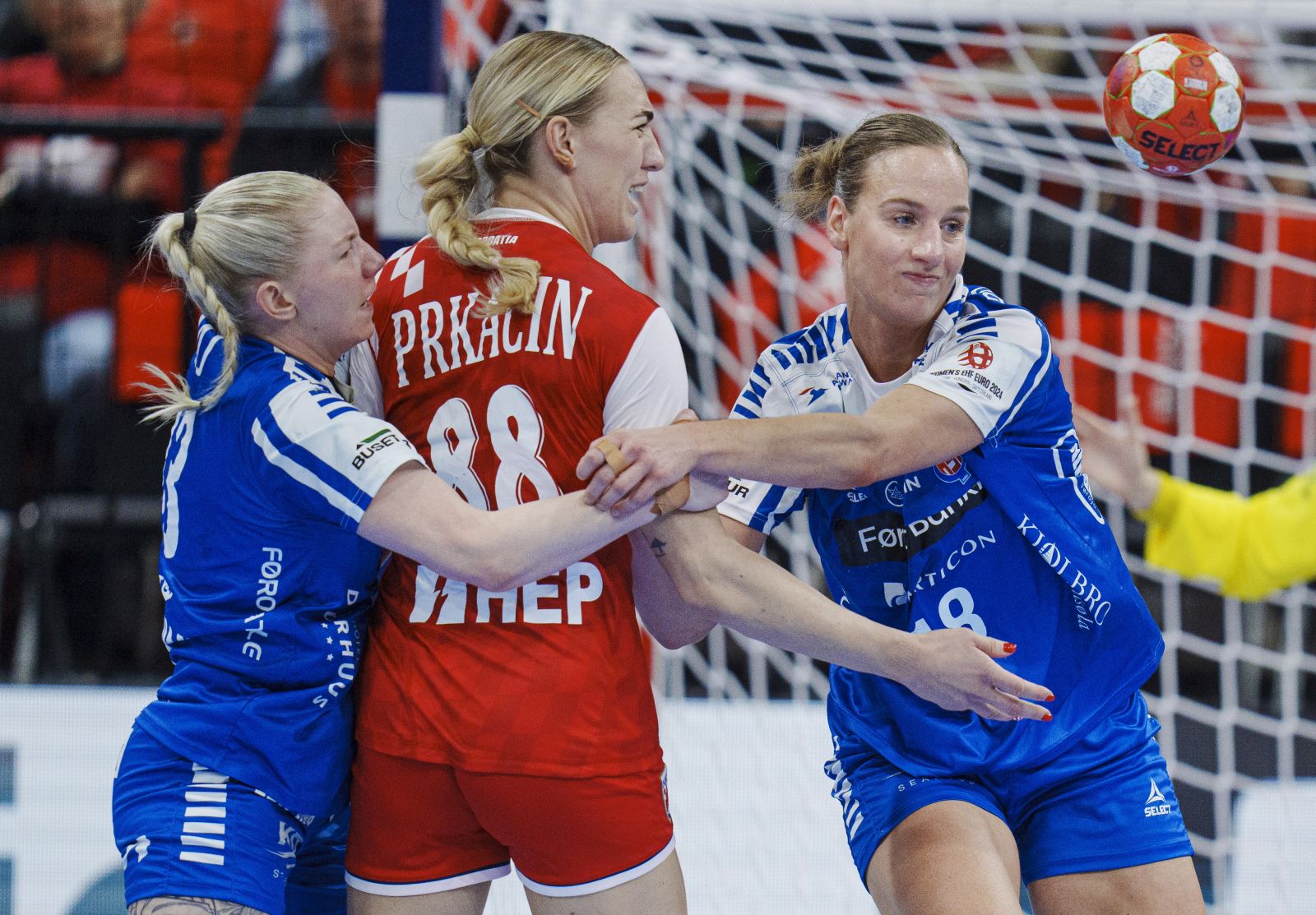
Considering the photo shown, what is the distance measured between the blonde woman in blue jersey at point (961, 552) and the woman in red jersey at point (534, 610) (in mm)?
167

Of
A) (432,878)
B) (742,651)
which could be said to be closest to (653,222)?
(742,651)

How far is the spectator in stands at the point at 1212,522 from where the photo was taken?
371cm

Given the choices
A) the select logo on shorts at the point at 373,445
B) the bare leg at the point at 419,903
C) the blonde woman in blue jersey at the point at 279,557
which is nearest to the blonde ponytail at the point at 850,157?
the blonde woman in blue jersey at the point at 279,557

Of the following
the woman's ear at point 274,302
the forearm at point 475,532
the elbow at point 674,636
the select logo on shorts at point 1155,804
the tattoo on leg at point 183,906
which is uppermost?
the woman's ear at point 274,302

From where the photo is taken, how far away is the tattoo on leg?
6.43 feet

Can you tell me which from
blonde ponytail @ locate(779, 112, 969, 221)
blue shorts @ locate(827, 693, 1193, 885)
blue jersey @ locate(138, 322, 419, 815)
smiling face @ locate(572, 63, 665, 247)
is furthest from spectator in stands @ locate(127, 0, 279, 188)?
blue shorts @ locate(827, 693, 1193, 885)

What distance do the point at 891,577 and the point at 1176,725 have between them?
8.51 ft

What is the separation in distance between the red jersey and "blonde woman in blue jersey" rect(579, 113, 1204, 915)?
219 mm

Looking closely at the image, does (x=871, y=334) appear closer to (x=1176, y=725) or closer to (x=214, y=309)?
(x=214, y=309)

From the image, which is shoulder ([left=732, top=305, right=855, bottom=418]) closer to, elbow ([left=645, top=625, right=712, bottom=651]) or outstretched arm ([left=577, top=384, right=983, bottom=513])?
outstretched arm ([left=577, top=384, right=983, bottom=513])

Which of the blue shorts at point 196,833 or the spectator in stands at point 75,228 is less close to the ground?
the spectator in stands at point 75,228

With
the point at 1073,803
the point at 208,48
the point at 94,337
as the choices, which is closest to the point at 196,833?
the point at 1073,803

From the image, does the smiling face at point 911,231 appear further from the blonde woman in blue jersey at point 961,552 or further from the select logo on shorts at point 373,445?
the select logo on shorts at point 373,445

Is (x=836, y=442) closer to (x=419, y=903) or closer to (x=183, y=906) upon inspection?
(x=419, y=903)
